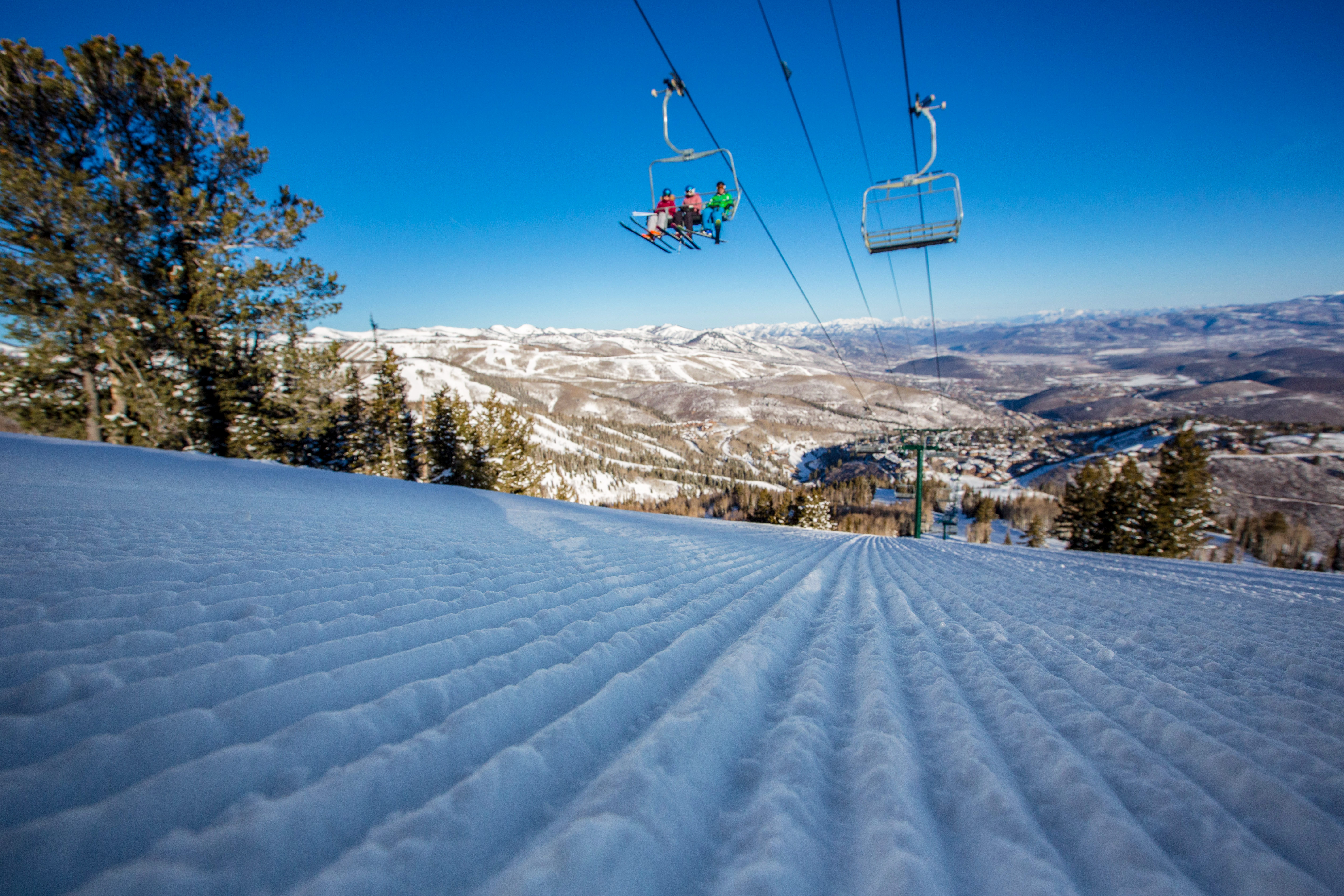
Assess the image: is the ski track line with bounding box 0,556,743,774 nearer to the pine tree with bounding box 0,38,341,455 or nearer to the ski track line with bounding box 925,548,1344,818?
the ski track line with bounding box 925,548,1344,818

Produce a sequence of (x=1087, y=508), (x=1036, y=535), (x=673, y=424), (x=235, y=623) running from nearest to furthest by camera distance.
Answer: (x=235, y=623)
(x=1087, y=508)
(x=1036, y=535)
(x=673, y=424)

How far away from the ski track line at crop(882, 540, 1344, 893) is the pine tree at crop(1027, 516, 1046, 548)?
164 feet

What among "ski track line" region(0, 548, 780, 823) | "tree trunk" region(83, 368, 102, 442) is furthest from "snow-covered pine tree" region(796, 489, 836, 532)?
"tree trunk" region(83, 368, 102, 442)

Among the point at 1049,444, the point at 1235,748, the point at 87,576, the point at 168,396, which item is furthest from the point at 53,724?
the point at 1049,444

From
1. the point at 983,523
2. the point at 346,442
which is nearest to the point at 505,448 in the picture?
the point at 346,442

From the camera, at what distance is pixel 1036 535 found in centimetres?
4441

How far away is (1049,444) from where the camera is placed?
383 ft

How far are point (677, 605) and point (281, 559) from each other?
A: 11.8 ft

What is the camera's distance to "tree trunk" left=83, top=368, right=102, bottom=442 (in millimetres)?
14109

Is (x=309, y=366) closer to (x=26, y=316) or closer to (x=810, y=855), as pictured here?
(x=26, y=316)

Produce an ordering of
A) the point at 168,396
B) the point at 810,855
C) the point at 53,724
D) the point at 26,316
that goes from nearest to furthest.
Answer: the point at 810,855 → the point at 53,724 → the point at 26,316 → the point at 168,396

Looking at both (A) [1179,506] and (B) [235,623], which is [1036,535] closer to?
(A) [1179,506]

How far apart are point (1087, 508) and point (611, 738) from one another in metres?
39.0

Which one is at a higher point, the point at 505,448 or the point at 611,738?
the point at 505,448
